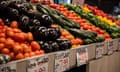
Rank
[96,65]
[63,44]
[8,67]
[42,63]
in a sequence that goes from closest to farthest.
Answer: [8,67] → [42,63] → [63,44] → [96,65]

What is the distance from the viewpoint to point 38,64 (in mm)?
2039

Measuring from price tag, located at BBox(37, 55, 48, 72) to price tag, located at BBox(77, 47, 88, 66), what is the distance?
541 millimetres

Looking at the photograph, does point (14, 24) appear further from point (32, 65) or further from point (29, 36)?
point (32, 65)

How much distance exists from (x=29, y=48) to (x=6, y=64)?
0.49 m

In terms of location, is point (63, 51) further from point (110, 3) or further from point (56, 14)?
point (110, 3)

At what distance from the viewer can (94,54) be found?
2.96 metres

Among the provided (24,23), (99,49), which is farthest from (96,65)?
(24,23)

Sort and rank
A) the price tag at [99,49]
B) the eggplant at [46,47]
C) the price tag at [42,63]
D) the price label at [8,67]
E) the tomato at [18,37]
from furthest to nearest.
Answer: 1. the price tag at [99,49]
2. the eggplant at [46,47]
3. the tomato at [18,37]
4. the price tag at [42,63]
5. the price label at [8,67]

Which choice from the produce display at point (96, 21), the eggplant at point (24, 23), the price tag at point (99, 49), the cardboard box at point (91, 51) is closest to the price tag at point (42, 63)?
the eggplant at point (24, 23)

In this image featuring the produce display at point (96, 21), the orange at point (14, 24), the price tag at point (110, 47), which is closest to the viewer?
the orange at point (14, 24)

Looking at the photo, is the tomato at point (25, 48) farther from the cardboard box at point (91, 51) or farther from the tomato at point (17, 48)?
the cardboard box at point (91, 51)

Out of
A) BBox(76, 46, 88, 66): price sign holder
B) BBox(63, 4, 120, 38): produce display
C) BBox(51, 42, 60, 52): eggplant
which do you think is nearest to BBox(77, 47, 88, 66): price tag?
BBox(76, 46, 88, 66): price sign holder

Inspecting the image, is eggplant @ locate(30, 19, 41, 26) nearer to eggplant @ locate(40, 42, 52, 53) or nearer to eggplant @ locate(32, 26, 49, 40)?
eggplant @ locate(32, 26, 49, 40)

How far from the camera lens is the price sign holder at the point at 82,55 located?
262cm
